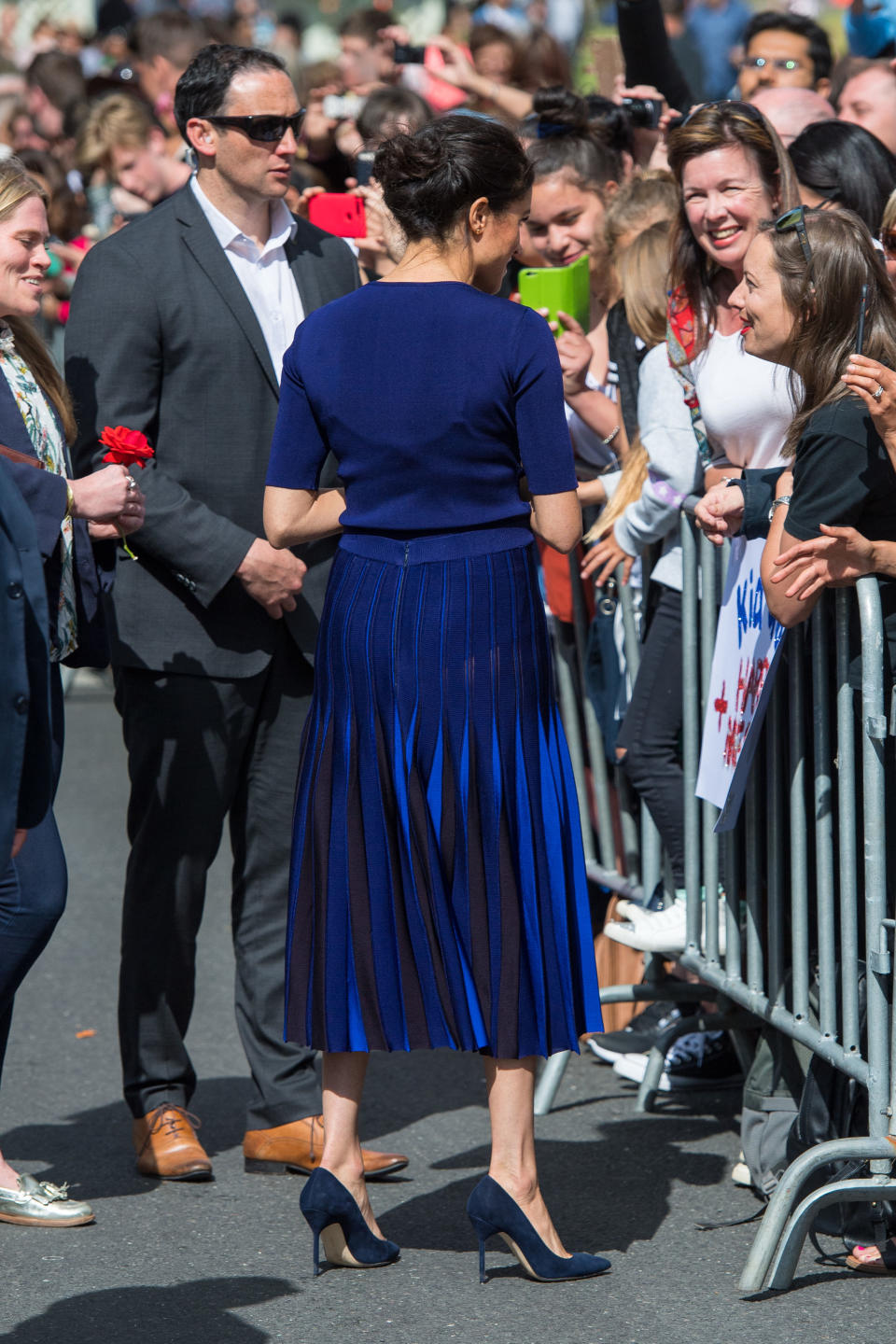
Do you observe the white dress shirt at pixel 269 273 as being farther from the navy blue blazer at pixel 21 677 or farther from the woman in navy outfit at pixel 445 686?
the navy blue blazer at pixel 21 677

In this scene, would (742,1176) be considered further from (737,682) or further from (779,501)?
(779,501)

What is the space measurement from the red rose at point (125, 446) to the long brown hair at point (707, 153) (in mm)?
1351

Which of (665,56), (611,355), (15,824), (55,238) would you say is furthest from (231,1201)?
(55,238)

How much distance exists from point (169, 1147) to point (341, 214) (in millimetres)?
2808

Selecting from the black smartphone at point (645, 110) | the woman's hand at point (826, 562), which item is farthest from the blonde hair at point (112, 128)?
the woman's hand at point (826, 562)

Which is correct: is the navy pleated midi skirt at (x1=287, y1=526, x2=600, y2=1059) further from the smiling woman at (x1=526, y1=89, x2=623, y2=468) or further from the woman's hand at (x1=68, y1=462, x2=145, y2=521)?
the smiling woman at (x1=526, y1=89, x2=623, y2=468)

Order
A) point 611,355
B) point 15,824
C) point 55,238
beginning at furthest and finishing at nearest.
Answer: point 55,238
point 611,355
point 15,824

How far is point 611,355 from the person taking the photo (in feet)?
17.0

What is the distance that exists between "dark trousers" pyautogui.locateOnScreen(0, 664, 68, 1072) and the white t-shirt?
1605mm

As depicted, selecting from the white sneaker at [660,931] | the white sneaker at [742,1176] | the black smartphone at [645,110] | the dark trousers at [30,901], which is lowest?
the white sneaker at [742,1176]

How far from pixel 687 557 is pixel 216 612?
1.09 meters

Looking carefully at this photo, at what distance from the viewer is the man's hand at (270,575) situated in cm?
423

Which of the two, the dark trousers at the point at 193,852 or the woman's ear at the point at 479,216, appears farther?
the dark trousers at the point at 193,852

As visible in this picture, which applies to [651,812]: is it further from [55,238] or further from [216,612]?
[55,238]
